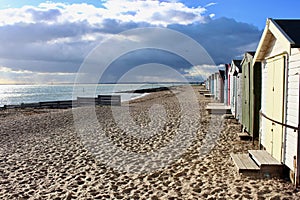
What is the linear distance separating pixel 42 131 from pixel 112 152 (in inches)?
214

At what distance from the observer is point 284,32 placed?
480 cm

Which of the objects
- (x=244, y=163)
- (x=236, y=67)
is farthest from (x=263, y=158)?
(x=236, y=67)

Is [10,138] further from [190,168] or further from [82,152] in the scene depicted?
[190,168]

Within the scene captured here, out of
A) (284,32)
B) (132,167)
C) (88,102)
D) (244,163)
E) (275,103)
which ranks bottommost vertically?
(132,167)

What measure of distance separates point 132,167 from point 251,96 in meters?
4.41

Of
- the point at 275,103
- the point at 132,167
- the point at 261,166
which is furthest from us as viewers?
the point at 132,167

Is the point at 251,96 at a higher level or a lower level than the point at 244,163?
higher

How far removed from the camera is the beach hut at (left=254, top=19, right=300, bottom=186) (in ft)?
15.3

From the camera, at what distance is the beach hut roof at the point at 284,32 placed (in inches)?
178

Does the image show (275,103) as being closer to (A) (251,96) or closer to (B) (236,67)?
(A) (251,96)

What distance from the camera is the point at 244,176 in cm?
534

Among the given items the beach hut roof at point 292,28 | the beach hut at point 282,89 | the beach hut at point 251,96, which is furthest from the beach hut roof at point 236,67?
the beach hut roof at point 292,28

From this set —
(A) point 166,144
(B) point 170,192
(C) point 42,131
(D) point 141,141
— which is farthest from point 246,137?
(C) point 42,131

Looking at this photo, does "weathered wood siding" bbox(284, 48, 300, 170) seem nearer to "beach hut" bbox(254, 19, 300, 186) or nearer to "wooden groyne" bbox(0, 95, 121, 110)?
"beach hut" bbox(254, 19, 300, 186)
